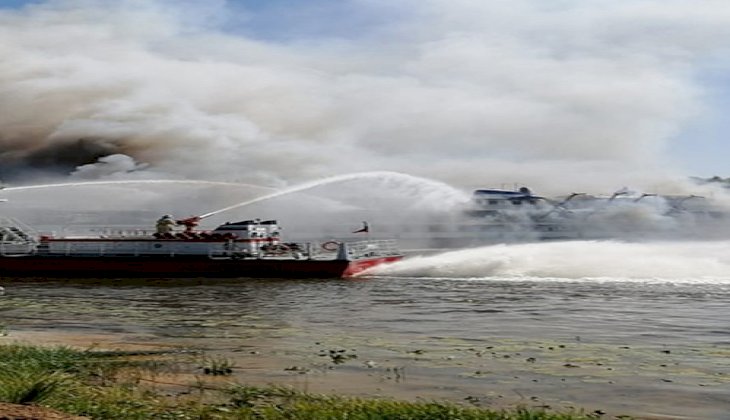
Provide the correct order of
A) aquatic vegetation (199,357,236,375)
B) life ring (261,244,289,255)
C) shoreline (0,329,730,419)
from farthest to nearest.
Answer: life ring (261,244,289,255), aquatic vegetation (199,357,236,375), shoreline (0,329,730,419)

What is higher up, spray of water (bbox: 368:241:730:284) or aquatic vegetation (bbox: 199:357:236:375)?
spray of water (bbox: 368:241:730:284)

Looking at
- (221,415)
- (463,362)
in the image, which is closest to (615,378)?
(463,362)

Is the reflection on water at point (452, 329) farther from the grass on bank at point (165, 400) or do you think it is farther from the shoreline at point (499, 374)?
the grass on bank at point (165, 400)

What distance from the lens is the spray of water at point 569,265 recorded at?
4934 cm

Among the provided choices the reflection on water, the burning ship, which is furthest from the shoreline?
the burning ship

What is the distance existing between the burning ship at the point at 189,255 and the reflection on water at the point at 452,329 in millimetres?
2525

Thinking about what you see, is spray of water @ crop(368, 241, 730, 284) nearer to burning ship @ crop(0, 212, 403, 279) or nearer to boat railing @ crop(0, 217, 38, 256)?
burning ship @ crop(0, 212, 403, 279)

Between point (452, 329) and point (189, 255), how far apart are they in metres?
28.9

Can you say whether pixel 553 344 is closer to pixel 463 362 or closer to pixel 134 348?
pixel 463 362

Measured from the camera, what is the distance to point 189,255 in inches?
2151

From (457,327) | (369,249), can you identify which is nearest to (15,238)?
(369,249)

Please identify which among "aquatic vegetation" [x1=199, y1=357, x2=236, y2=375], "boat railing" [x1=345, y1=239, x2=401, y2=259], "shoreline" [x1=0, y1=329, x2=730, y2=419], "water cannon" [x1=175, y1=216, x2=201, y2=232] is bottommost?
"shoreline" [x1=0, y1=329, x2=730, y2=419]

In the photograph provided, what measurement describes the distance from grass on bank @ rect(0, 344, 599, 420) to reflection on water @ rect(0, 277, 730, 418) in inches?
90.6

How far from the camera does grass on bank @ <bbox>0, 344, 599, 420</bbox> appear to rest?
13.3 meters
